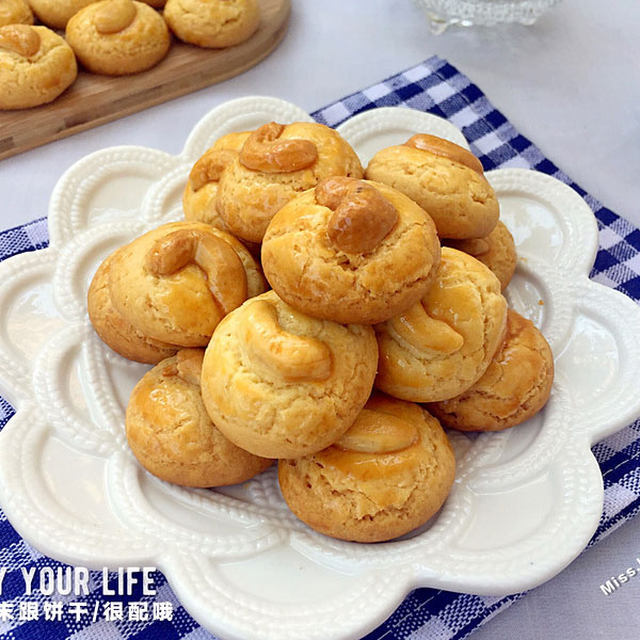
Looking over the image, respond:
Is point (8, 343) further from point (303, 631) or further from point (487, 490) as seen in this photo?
point (487, 490)

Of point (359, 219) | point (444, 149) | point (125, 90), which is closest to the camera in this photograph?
point (359, 219)

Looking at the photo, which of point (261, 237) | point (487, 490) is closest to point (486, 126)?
point (261, 237)

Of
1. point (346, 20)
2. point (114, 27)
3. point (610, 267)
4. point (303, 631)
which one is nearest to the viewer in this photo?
point (303, 631)

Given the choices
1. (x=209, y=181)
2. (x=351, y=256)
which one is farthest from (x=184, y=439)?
(x=209, y=181)

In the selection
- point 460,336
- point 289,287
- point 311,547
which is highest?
point 289,287

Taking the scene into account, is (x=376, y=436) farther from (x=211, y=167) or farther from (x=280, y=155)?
(x=211, y=167)

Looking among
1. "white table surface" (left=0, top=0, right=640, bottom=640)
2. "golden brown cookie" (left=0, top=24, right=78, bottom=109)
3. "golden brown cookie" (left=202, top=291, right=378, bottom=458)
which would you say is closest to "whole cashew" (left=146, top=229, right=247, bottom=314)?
"golden brown cookie" (left=202, top=291, right=378, bottom=458)
